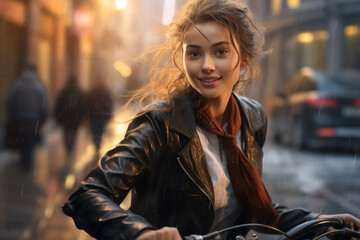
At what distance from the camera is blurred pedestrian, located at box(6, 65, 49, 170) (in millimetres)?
9305

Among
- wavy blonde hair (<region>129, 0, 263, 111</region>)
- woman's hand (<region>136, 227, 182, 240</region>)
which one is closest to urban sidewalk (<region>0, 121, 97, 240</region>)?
wavy blonde hair (<region>129, 0, 263, 111</region>)

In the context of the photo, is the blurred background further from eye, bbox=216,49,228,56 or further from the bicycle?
the bicycle

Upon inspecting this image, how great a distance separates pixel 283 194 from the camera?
697 centimetres

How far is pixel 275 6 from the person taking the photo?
3098 cm

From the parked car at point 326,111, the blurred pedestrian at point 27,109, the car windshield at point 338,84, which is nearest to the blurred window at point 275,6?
the car windshield at point 338,84

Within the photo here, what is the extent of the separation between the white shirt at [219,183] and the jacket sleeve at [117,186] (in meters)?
0.20

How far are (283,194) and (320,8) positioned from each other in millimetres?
19455

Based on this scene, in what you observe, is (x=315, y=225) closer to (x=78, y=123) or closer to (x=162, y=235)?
(x=162, y=235)

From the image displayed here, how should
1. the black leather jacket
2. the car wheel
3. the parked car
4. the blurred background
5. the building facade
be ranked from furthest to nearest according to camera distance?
1. the building facade
2. the car wheel
3. the parked car
4. the blurred background
5. the black leather jacket

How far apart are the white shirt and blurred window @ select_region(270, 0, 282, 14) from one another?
29026 mm

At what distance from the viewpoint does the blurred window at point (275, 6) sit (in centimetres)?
3028

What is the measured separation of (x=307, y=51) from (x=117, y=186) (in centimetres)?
2239

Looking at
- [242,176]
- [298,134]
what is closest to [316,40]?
[298,134]

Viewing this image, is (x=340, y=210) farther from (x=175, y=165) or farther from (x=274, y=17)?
(x=274, y=17)
